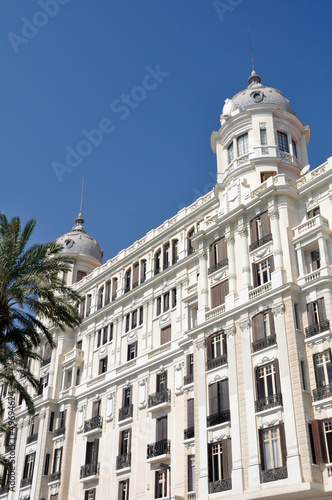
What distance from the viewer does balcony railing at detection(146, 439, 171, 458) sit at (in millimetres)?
41188

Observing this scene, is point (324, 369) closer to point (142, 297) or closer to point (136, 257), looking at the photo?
point (142, 297)

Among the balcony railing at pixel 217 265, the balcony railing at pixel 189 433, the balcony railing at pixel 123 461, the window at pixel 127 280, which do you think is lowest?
the balcony railing at pixel 123 461

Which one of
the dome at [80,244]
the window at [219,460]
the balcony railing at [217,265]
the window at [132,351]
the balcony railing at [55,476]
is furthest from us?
the dome at [80,244]

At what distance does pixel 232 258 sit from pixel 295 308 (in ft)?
→ 22.3

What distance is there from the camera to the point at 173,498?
3856 centimetres

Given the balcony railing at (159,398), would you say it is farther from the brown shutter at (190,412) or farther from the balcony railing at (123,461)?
the balcony railing at (123,461)

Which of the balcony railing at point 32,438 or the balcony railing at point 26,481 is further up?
the balcony railing at point 32,438

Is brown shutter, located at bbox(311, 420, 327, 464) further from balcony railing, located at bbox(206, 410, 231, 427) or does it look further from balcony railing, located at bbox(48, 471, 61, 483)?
balcony railing, located at bbox(48, 471, 61, 483)

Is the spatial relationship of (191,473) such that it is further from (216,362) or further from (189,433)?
(216,362)

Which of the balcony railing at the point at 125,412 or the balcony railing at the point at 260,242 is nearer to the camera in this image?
the balcony railing at the point at 260,242

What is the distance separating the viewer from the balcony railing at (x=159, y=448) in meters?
41.2

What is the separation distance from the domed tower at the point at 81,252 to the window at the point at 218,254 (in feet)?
80.2

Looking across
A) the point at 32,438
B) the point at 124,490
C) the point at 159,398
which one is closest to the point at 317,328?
the point at 159,398

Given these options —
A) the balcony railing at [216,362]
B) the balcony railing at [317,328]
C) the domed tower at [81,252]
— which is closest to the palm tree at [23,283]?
the balcony railing at [216,362]
